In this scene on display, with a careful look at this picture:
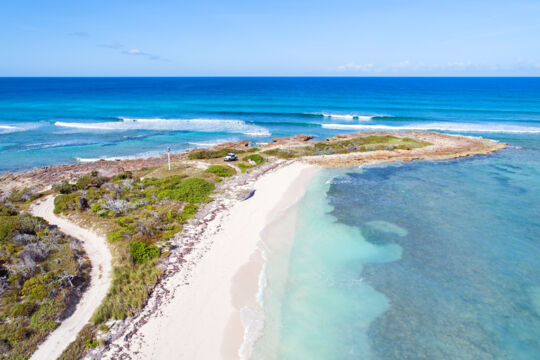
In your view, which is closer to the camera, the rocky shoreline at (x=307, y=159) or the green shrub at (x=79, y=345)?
the green shrub at (x=79, y=345)

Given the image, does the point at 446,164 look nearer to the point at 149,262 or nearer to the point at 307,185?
the point at 307,185

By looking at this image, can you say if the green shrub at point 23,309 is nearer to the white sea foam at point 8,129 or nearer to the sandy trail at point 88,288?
the sandy trail at point 88,288

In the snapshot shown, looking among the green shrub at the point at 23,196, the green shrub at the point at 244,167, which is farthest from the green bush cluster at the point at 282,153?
the green shrub at the point at 23,196

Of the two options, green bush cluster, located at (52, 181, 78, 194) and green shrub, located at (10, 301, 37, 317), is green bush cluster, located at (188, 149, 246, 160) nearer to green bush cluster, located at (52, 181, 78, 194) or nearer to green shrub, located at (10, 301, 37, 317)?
green bush cluster, located at (52, 181, 78, 194)

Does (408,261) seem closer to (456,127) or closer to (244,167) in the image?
(244,167)

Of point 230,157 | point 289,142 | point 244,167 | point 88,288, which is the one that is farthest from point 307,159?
point 88,288

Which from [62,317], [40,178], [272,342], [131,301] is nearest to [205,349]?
[272,342]
